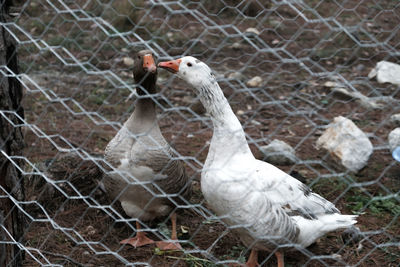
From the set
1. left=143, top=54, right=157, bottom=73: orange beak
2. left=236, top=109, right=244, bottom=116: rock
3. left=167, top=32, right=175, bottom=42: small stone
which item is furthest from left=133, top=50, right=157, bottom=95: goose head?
left=167, top=32, right=175, bottom=42: small stone

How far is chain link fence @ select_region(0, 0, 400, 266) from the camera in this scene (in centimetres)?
180

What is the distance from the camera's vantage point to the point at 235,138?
1.88m

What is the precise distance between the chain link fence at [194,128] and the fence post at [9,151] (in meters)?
0.04

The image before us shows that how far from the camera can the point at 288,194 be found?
202cm

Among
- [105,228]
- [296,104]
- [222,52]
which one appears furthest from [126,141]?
[222,52]

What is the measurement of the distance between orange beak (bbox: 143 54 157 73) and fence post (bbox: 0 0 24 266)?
562mm

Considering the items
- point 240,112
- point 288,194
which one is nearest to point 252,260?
point 288,194

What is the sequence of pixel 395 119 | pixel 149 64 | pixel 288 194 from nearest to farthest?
pixel 288 194 → pixel 149 64 → pixel 395 119

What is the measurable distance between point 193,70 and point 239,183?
45 cm

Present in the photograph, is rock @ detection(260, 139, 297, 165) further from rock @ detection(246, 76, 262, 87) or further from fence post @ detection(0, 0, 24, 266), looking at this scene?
fence post @ detection(0, 0, 24, 266)

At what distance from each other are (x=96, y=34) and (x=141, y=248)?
2938 millimetres

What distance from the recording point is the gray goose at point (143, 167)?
2.29 metres

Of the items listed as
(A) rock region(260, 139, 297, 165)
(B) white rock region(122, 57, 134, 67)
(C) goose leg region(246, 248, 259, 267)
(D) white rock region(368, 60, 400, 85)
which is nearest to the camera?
(C) goose leg region(246, 248, 259, 267)

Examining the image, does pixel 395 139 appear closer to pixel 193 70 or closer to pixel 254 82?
pixel 254 82
